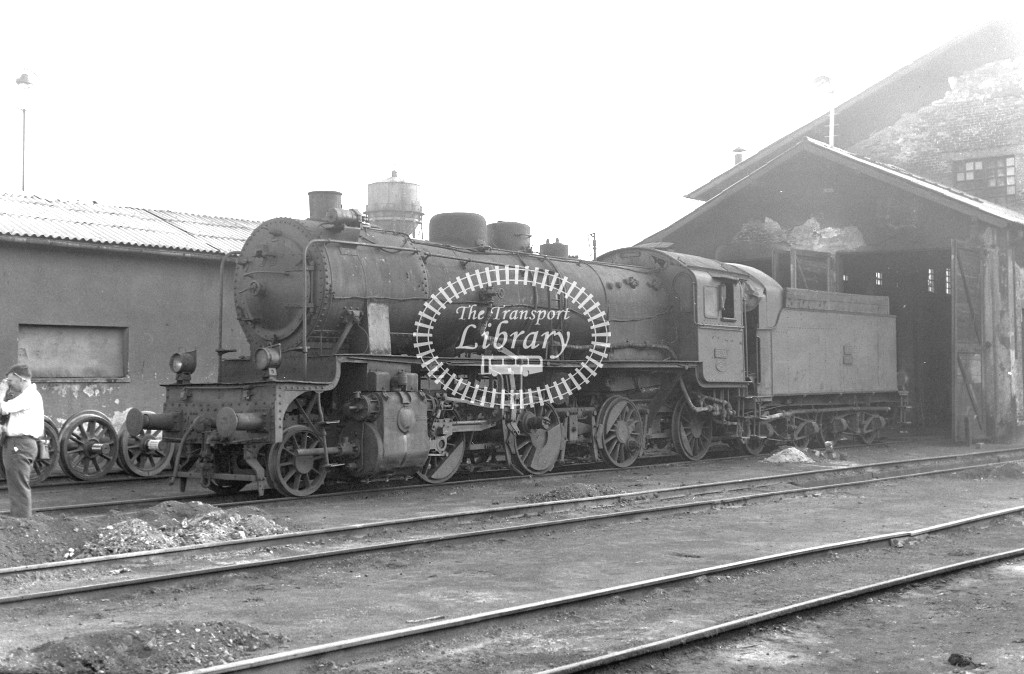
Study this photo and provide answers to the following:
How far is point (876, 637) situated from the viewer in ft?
18.5

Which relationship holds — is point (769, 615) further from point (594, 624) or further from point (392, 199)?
point (392, 199)

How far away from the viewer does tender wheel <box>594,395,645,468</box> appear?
15.0 metres

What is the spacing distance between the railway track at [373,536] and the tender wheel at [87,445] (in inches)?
259

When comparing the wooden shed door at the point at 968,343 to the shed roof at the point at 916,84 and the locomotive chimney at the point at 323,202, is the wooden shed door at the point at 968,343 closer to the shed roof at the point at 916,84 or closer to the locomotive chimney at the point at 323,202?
the shed roof at the point at 916,84

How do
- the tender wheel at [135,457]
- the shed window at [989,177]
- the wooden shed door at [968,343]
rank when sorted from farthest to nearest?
the shed window at [989,177] < the wooden shed door at [968,343] < the tender wheel at [135,457]

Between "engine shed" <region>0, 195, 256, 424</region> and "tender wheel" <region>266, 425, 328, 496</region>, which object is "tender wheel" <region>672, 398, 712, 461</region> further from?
"engine shed" <region>0, 195, 256, 424</region>

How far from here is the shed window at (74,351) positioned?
1511cm

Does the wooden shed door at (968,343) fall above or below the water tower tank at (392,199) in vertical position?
below

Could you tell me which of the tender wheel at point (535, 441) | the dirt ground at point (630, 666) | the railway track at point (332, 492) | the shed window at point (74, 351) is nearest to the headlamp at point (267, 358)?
the railway track at point (332, 492)

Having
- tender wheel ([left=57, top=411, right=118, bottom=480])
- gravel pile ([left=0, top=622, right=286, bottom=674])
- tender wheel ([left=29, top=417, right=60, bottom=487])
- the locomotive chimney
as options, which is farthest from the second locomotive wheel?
gravel pile ([left=0, top=622, right=286, bottom=674])

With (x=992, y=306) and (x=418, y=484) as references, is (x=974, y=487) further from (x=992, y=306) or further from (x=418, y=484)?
(x=992, y=306)

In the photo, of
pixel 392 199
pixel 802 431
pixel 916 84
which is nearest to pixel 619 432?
pixel 802 431

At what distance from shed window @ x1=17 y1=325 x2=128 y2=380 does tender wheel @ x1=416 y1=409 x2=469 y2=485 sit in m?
6.02

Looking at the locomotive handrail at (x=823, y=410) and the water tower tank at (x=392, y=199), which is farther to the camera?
the water tower tank at (x=392, y=199)
